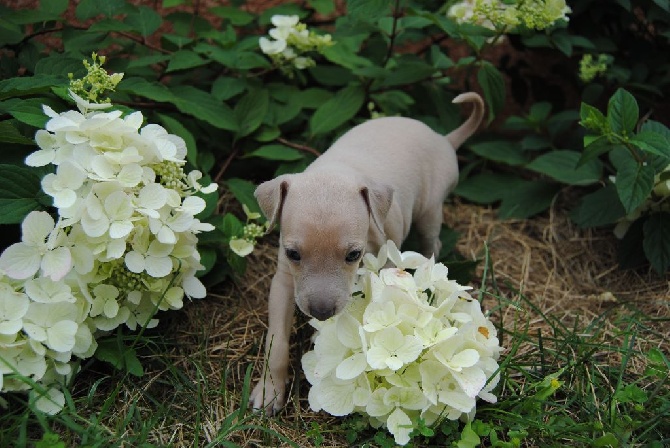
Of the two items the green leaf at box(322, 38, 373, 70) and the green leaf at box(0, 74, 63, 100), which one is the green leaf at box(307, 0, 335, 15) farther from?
the green leaf at box(0, 74, 63, 100)

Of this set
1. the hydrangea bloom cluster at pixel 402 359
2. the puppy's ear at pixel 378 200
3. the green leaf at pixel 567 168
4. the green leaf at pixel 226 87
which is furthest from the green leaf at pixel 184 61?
the green leaf at pixel 567 168

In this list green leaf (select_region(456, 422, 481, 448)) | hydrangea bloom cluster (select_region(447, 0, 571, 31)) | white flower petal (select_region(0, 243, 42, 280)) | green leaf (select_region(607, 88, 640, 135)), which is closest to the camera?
green leaf (select_region(456, 422, 481, 448))

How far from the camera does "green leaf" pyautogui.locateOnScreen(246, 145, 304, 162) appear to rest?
12.2 feet

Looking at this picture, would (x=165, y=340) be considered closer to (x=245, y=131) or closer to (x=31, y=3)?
(x=245, y=131)

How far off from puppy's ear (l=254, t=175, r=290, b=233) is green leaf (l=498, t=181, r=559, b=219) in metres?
1.78

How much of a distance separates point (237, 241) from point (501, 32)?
66.8 inches

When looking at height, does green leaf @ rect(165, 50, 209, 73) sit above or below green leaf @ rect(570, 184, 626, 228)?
above

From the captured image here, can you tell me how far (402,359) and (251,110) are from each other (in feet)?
6.07

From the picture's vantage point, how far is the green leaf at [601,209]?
12.0 ft

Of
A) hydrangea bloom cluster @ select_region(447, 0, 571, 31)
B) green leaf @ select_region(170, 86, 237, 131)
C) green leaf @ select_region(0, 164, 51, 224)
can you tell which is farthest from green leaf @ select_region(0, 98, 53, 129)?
hydrangea bloom cluster @ select_region(447, 0, 571, 31)

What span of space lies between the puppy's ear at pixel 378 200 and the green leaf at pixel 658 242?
152 centimetres

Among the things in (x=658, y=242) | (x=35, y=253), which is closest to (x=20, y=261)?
(x=35, y=253)

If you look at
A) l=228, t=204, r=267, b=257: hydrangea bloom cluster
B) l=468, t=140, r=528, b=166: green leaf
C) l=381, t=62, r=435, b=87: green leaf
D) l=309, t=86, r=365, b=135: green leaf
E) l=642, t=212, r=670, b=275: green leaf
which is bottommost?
l=468, t=140, r=528, b=166: green leaf

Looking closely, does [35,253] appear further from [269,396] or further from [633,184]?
[633,184]
